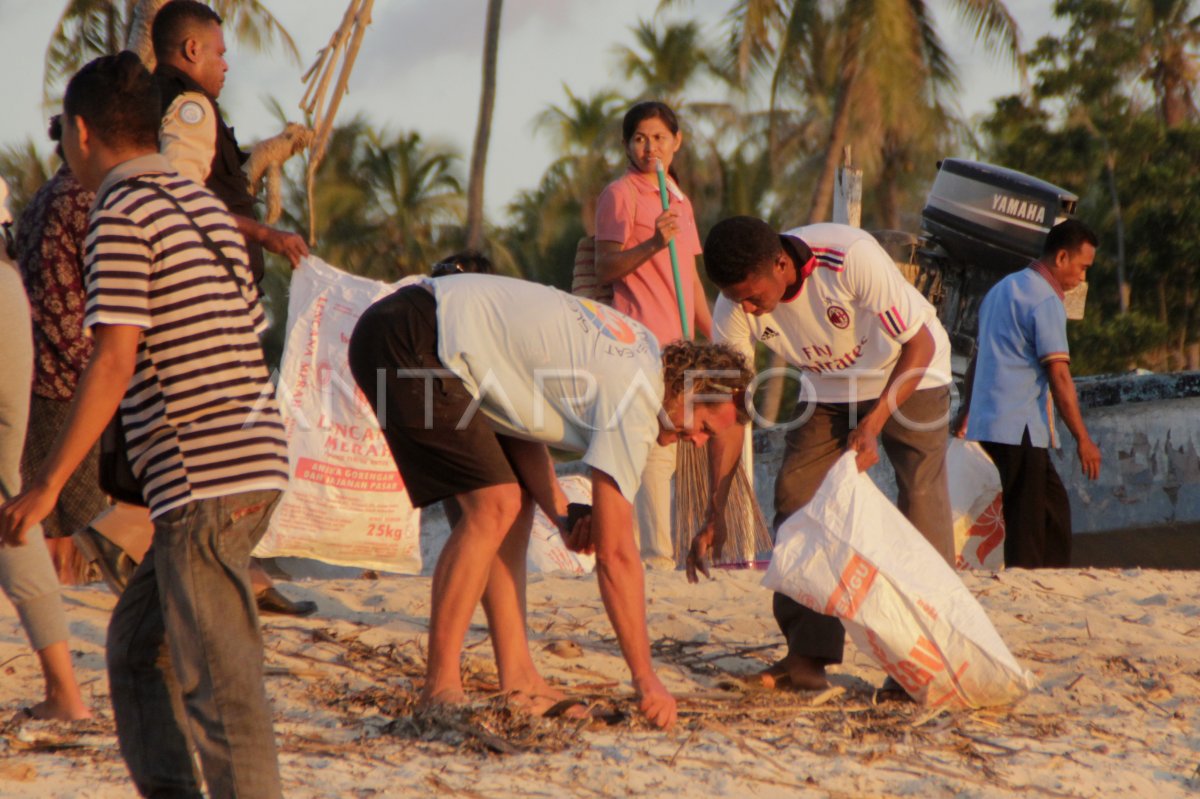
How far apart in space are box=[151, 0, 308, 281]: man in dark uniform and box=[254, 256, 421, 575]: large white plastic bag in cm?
66

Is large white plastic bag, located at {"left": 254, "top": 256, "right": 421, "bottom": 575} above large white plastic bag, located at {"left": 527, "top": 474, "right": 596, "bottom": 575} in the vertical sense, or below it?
above

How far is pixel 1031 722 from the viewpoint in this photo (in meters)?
3.77

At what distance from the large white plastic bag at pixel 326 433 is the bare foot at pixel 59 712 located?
62.3 inches

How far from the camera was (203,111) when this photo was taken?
3.93 meters

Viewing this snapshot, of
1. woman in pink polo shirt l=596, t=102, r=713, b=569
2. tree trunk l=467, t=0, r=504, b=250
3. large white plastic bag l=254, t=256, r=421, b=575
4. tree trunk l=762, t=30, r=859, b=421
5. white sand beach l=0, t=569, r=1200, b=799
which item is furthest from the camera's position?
tree trunk l=762, t=30, r=859, b=421

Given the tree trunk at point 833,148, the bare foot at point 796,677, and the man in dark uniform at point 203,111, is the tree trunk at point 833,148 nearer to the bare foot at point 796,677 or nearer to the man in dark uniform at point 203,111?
the bare foot at point 796,677

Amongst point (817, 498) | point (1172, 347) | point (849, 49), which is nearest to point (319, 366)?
point (817, 498)

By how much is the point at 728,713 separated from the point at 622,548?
1.94ft

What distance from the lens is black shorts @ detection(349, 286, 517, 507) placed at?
3436mm

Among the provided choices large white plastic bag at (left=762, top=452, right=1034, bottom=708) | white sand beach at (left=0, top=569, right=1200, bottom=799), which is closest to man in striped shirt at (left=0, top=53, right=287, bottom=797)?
white sand beach at (left=0, top=569, right=1200, bottom=799)

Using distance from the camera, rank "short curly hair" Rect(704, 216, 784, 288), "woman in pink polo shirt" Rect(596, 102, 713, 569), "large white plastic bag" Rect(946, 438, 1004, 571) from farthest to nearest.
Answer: "large white plastic bag" Rect(946, 438, 1004, 571) < "woman in pink polo shirt" Rect(596, 102, 713, 569) < "short curly hair" Rect(704, 216, 784, 288)

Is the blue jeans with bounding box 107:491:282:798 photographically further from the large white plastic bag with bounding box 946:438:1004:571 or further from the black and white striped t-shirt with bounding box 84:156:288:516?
the large white plastic bag with bounding box 946:438:1004:571

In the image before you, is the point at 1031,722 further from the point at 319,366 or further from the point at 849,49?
the point at 849,49

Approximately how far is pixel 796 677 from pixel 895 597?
477 millimetres
